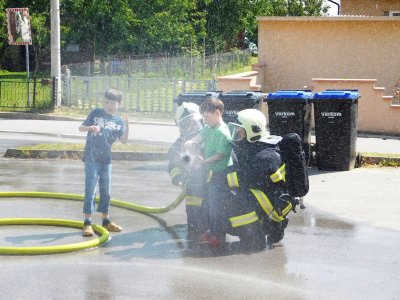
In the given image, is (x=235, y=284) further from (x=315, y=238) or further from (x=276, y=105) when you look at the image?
(x=276, y=105)

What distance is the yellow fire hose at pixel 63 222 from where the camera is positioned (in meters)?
7.66

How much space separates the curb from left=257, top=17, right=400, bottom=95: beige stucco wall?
395 inches

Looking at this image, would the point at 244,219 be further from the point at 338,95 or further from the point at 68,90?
the point at 68,90

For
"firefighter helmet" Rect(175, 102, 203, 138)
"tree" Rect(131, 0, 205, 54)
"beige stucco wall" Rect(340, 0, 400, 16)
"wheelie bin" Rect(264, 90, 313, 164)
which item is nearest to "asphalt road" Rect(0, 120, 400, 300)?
"firefighter helmet" Rect(175, 102, 203, 138)

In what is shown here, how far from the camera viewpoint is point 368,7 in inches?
1154

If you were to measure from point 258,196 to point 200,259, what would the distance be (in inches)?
35.4

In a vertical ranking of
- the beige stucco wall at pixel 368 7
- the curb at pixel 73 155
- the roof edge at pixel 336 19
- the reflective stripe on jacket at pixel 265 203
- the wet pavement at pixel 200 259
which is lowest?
the wet pavement at pixel 200 259

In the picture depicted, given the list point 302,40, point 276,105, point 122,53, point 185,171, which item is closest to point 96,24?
point 122,53

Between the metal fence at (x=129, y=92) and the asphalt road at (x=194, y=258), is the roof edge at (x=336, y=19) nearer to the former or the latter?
the metal fence at (x=129, y=92)

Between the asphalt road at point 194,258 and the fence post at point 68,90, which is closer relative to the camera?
the asphalt road at point 194,258

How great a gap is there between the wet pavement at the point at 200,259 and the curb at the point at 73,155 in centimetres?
332

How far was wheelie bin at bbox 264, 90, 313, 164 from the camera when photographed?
13.5 m

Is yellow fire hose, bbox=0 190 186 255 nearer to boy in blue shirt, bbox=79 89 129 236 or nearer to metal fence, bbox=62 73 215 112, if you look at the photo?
boy in blue shirt, bbox=79 89 129 236

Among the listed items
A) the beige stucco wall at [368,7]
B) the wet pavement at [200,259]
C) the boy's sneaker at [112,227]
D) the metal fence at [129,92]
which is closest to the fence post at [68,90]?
the metal fence at [129,92]
